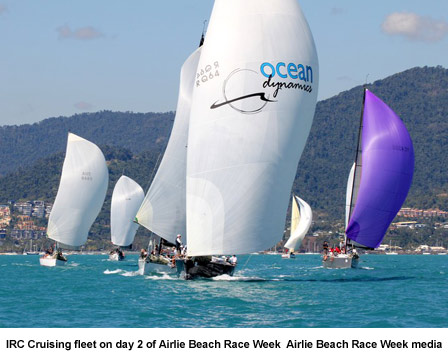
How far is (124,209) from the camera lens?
8731cm

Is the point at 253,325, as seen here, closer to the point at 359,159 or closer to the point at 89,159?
the point at 359,159

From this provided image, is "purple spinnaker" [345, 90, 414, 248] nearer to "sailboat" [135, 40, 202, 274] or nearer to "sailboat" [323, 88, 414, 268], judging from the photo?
"sailboat" [323, 88, 414, 268]

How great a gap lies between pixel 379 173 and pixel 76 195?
24663mm

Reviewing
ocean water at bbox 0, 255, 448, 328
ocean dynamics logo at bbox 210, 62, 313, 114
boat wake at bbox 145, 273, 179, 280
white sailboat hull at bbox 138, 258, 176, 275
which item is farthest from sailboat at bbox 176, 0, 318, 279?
white sailboat hull at bbox 138, 258, 176, 275

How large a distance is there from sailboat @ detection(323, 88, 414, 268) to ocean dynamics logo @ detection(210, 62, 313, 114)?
17410 mm

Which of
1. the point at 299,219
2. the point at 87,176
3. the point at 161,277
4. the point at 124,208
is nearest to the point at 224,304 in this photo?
the point at 161,277

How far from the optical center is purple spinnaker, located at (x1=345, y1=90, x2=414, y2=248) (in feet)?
165

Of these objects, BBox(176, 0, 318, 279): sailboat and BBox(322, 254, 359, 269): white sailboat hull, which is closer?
BBox(176, 0, 318, 279): sailboat

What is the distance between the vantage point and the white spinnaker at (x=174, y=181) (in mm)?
44375

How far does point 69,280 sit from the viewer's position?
45969 mm

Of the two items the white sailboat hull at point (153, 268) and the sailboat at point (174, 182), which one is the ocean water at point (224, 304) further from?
the white sailboat hull at point (153, 268)

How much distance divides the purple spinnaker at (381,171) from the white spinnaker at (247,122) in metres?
16.0

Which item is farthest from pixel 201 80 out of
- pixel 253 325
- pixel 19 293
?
pixel 253 325
